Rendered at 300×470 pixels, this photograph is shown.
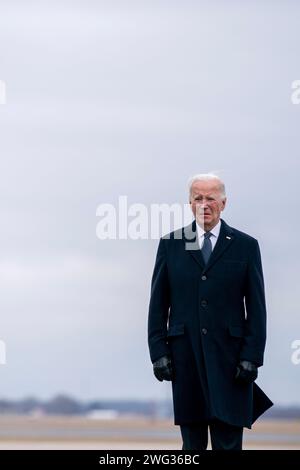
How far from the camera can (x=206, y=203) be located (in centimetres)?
974

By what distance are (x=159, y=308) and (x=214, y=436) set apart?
77 centimetres

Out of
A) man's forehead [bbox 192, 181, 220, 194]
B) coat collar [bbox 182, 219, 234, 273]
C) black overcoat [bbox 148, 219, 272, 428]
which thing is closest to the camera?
man's forehead [bbox 192, 181, 220, 194]

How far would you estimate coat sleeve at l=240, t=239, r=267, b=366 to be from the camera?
9.73 m

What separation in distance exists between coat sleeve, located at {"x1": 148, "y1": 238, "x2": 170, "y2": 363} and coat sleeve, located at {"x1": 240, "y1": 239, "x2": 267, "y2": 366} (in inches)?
17.8

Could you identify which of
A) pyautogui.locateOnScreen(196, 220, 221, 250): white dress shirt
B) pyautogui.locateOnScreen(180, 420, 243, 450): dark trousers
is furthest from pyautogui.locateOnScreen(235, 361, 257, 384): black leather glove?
pyautogui.locateOnScreen(196, 220, 221, 250): white dress shirt

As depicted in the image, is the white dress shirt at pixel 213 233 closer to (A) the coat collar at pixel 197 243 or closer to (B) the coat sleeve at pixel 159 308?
(A) the coat collar at pixel 197 243

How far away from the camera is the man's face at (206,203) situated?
9.68 metres

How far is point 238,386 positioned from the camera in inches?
388

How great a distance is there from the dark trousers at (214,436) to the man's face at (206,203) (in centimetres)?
109

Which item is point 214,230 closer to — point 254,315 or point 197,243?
point 197,243

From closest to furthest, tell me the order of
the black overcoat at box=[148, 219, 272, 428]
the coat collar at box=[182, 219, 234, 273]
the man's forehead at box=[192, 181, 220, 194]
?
the man's forehead at box=[192, 181, 220, 194]
the black overcoat at box=[148, 219, 272, 428]
the coat collar at box=[182, 219, 234, 273]

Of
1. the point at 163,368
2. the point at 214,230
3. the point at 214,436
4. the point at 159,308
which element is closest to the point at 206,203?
the point at 214,230

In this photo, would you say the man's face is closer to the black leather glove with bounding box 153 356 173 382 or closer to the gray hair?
the gray hair
